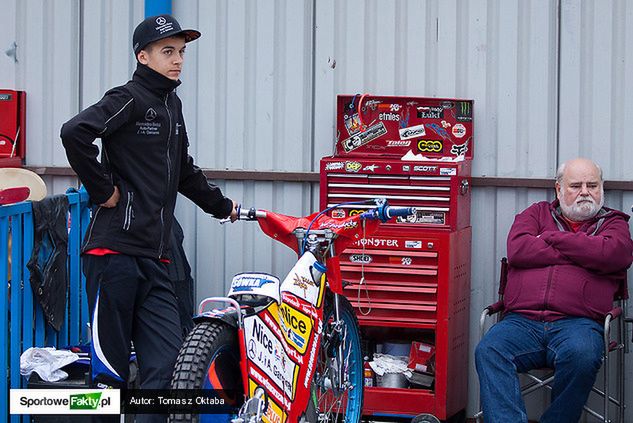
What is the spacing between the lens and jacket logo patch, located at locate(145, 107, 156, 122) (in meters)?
4.65

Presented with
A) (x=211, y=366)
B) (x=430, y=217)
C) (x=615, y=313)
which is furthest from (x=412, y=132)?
(x=211, y=366)

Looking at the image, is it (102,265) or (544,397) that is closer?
(102,265)

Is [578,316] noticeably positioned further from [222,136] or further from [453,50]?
[222,136]

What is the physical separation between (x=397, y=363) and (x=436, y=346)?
0.98 ft

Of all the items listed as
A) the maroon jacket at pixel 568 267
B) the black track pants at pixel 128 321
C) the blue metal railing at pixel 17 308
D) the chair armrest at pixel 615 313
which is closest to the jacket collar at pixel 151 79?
the black track pants at pixel 128 321

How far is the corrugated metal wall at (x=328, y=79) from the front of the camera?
20.9 ft

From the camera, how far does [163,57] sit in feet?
15.5

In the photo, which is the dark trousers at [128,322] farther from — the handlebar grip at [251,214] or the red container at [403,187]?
the red container at [403,187]

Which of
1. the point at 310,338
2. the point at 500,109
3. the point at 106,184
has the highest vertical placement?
the point at 500,109

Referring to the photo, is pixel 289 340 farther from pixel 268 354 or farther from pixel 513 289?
pixel 513 289

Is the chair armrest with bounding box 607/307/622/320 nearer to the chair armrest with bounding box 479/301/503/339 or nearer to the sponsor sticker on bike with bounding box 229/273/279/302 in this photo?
the chair armrest with bounding box 479/301/503/339

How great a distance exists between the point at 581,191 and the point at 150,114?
2.42 m

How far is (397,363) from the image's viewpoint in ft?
20.3

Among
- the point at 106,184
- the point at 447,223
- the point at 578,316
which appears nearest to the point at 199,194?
the point at 106,184
